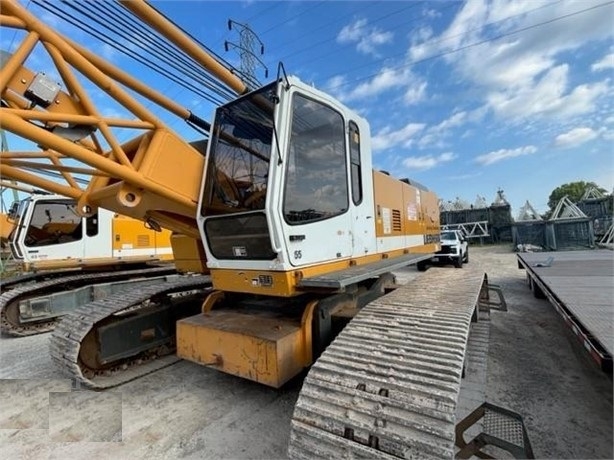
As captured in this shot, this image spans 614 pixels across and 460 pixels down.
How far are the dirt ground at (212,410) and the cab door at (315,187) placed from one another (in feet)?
4.75

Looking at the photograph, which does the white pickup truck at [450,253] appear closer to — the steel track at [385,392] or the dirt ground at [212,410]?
the dirt ground at [212,410]

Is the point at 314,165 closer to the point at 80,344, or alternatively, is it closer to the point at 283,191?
the point at 283,191

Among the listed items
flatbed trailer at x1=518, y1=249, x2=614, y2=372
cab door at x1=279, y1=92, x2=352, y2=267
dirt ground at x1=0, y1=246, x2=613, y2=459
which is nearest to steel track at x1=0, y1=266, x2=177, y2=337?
dirt ground at x1=0, y1=246, x2=613, y2=459

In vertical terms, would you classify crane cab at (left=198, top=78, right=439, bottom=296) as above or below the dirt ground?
above

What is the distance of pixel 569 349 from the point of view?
4398mm

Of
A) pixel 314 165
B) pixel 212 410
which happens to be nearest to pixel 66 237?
pixel 212 410

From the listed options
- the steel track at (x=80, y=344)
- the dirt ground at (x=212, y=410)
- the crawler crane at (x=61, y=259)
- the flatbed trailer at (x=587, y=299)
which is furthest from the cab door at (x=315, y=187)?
the crawler crane at (x=61, y=259)

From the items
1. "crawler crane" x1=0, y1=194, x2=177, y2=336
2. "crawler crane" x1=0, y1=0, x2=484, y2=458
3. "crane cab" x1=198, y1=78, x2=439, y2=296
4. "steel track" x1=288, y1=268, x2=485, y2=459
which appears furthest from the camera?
"crawler crane" x1=0, y1=194, x2=177, y2=336

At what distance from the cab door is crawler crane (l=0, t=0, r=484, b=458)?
0.02 m

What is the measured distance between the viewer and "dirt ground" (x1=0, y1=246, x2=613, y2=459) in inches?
104

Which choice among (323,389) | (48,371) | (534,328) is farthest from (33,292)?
(534,328)

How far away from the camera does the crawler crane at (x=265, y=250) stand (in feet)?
6.90

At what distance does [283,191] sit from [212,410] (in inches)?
83.3

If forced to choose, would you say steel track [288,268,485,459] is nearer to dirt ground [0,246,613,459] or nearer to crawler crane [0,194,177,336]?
Answer: dirt ground [0,246,613,459]
